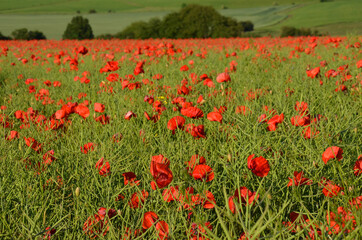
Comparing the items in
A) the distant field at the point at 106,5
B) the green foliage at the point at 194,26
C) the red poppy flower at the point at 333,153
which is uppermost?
the distant field at the point at 106,5

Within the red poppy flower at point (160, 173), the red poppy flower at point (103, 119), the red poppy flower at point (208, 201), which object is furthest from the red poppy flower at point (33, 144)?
the red poppy flower at point (208, 201)

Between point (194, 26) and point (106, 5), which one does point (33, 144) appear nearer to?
point (194, 26)

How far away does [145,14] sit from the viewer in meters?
42.7

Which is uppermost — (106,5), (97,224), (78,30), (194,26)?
(106,5)

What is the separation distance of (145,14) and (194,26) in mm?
28806

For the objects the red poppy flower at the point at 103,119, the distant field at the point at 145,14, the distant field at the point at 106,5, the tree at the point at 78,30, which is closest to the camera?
the red poppy flower at the point at 103,119

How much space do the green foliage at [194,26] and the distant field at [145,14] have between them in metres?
9.72

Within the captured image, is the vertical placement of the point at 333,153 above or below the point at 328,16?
below

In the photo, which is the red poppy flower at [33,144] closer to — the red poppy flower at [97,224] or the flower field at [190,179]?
the flower field at [190,179]

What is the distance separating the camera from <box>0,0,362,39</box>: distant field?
3077cm

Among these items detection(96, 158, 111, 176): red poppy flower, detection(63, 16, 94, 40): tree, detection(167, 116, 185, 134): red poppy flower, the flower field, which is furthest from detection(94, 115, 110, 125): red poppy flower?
detection(63, 16, 94, 40): tree

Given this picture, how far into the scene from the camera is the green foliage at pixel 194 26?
1581 centimetres

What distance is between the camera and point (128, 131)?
182 centimetres

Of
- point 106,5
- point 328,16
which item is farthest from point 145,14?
point 328,16
